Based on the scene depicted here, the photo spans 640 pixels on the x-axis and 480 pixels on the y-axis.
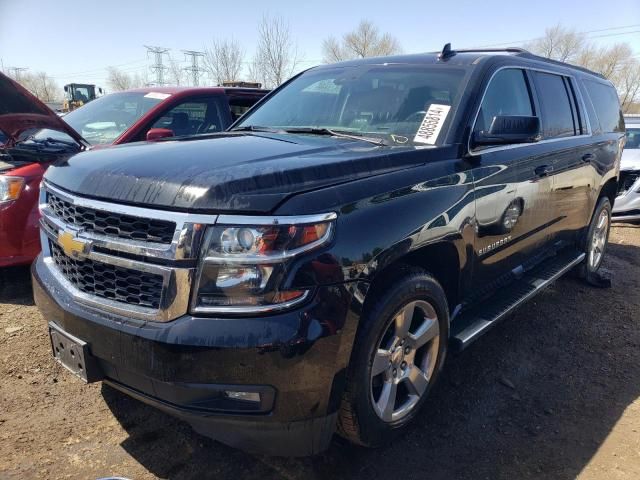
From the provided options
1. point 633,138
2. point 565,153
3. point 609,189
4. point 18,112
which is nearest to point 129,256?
point 18,112

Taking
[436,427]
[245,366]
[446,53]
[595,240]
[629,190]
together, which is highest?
[446,53]

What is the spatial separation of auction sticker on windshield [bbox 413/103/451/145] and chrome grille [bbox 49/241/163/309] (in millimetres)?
1666

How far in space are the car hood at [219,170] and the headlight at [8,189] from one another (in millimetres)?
1666

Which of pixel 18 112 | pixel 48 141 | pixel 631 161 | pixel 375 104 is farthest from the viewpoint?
pixel 631 161

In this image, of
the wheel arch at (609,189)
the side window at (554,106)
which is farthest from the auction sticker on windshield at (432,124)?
the wheel arch at (609,189)

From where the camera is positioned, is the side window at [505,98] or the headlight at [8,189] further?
the headlight at [8,189]

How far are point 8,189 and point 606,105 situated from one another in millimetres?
5661

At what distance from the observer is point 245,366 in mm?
1846

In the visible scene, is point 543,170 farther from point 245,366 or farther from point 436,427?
point 245,366

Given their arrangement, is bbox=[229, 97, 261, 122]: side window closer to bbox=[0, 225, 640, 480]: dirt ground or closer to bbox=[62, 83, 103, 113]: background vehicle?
bbox=[0, 225, 640, 480]: dirt ground

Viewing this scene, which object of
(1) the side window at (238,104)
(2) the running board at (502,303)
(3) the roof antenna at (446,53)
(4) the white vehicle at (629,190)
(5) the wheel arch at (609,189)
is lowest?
(4) the white vehicle at (629,190)

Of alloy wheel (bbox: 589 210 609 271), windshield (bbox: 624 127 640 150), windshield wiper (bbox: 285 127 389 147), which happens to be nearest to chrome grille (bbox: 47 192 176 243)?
windshield wiper (bbox: 285 127 389 147)

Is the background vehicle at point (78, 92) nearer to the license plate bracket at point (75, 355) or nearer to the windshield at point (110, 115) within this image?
the windshield at point (110, 115)

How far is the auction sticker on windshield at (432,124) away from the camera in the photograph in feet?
9.39
